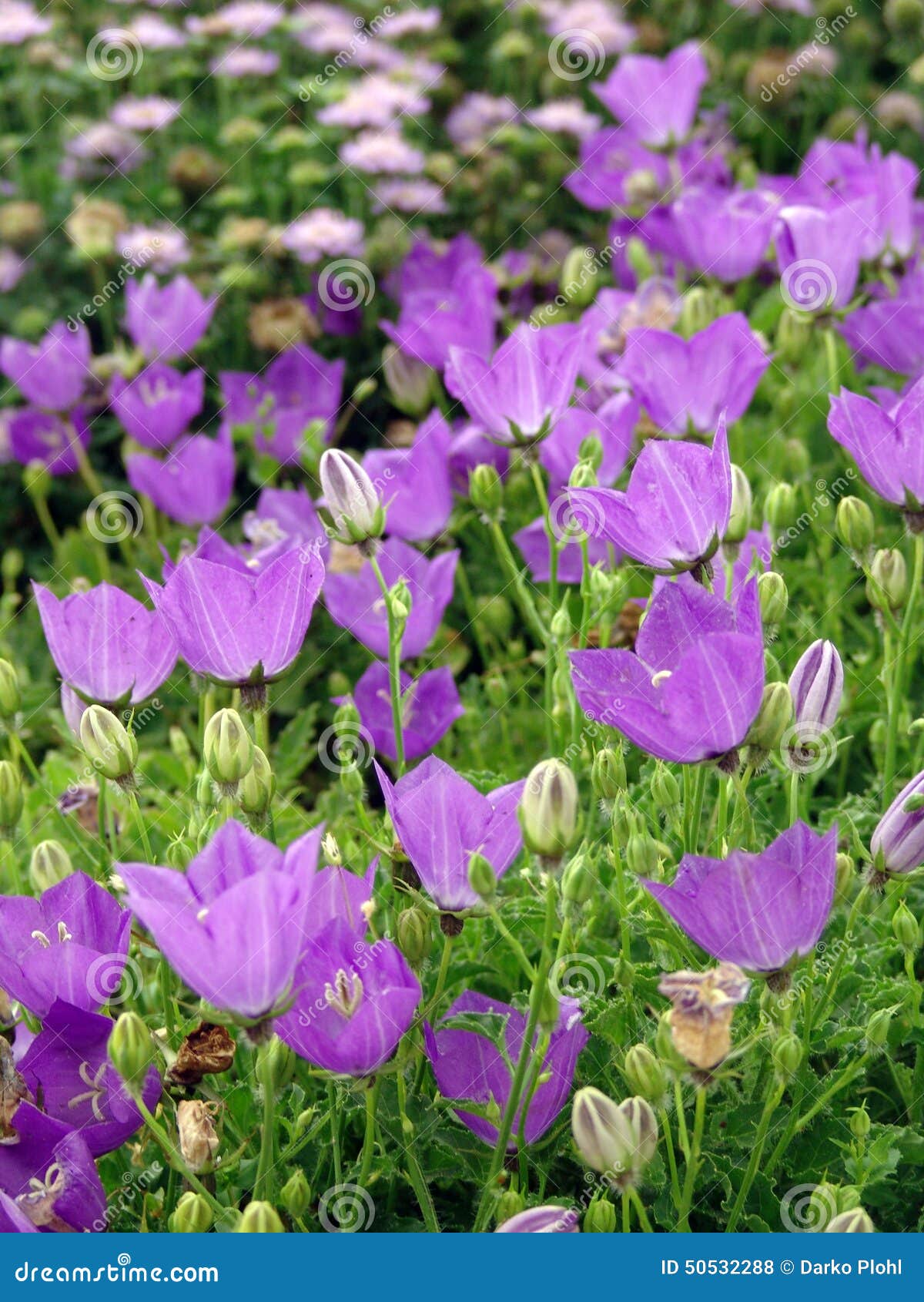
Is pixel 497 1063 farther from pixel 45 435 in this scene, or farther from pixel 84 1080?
pixel 45 435

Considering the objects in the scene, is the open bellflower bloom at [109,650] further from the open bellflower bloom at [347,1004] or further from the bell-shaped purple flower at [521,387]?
the bell-shaped purple flower at [521,387]

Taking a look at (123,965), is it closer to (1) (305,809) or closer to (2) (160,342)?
(1) (305,809)

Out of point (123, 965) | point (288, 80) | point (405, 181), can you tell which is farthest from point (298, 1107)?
point (288, 80)

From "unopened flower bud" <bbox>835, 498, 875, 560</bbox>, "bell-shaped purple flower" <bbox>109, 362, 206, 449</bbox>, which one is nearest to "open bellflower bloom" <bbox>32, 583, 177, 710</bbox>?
"unopened flower bud" <bbox>835, 498, 875, 560</bbox>

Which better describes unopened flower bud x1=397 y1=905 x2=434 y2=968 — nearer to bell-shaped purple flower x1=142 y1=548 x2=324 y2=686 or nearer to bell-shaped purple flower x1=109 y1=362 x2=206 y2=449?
bell-shaped purple flower x1=142 y1=548 x2=324 y2=686

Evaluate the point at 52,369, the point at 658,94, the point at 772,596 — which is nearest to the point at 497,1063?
the point at 772,596

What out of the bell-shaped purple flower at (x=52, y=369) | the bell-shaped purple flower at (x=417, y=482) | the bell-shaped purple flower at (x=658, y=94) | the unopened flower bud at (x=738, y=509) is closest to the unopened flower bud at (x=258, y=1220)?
the unopened flower bud at (x=738, y=509)
